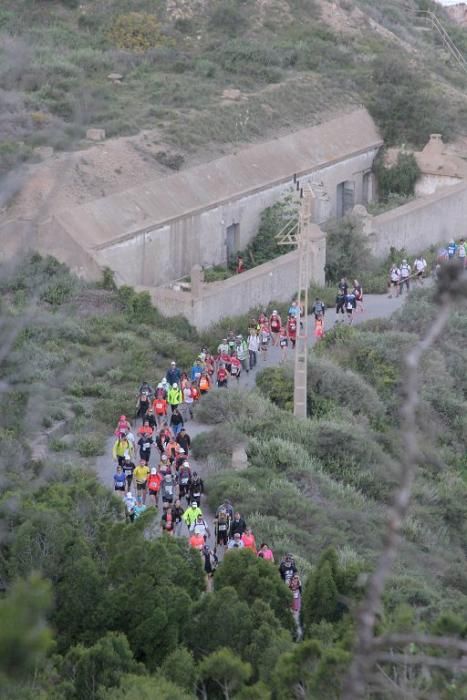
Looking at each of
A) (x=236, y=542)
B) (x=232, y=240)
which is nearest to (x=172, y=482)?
(x=236, y=542)

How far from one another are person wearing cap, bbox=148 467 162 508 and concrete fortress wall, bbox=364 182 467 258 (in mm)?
17667

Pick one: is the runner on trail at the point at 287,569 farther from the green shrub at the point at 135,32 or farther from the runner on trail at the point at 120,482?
the green shrub at the point at 135,32

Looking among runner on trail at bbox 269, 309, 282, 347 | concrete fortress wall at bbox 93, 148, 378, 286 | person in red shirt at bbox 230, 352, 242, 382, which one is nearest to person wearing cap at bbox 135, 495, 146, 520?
person in red shirt at bbox 230, 352, 242, 382

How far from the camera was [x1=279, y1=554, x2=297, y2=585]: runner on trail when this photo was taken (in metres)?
19.9

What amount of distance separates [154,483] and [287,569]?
3.49 meters

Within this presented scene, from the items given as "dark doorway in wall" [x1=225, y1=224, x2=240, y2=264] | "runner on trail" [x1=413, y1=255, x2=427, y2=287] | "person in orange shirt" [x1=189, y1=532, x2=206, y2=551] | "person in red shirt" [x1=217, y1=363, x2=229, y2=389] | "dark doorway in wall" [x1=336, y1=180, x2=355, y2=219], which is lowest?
"dark doorway in wall" [x1=336, y1=180, x2=355, y2=219]

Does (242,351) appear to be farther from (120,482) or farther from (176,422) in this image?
(120,482)

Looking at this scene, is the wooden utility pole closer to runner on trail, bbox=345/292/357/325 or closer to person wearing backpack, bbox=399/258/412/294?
runner on trail, bbox=345/292/357/325

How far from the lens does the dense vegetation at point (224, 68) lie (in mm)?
45000

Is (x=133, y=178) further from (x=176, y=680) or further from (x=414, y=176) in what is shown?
(x=176, y=680)

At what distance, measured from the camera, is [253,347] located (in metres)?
30.4

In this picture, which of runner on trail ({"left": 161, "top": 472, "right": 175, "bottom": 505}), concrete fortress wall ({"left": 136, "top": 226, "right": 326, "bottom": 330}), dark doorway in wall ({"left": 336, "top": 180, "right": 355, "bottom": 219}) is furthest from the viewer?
dark doorway in wall ({"left": 336, "top": 180, "right": 355, "bottom": 219})

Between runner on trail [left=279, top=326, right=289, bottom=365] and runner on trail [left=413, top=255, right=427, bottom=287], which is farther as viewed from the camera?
runner on trail [left=413, top=255, right=427, bottom=287]

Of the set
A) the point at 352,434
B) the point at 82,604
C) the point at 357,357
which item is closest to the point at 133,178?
the point at 357,357
